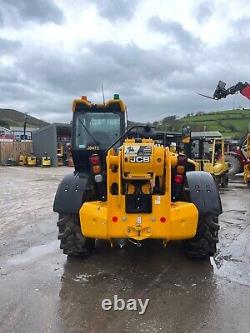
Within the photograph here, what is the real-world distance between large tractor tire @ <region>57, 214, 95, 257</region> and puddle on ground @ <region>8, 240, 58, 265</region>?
59 cm

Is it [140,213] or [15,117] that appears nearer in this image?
[140,213]

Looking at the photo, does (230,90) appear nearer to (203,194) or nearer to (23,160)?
(203,194)

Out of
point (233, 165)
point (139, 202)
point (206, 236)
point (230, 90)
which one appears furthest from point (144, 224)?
point (233, 165)

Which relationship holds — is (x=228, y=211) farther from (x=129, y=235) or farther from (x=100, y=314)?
(x=100, y=314)

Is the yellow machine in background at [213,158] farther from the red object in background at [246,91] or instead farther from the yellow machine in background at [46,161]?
the yellow machine in background at [46,161]

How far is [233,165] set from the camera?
17766 millimetres

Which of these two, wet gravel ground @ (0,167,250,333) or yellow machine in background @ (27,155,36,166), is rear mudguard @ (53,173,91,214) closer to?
wet gravel ground @ (0,167,250,333)

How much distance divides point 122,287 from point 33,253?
195 cm

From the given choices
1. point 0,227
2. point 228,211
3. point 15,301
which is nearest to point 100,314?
point 15,301

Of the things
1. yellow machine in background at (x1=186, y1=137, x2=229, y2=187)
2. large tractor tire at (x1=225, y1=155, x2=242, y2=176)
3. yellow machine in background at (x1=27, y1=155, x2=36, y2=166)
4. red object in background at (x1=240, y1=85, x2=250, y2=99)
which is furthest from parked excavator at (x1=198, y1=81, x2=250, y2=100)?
yellow machine in background at (x1=27, y1=155, x2=36, y2=166)

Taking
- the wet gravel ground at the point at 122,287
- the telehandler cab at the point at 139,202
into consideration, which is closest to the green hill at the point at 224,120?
the wet gravel ground at the point at 122,287

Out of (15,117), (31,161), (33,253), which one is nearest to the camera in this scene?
(33,253)

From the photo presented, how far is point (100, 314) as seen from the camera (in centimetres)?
408

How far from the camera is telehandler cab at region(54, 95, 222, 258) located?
496 cm
